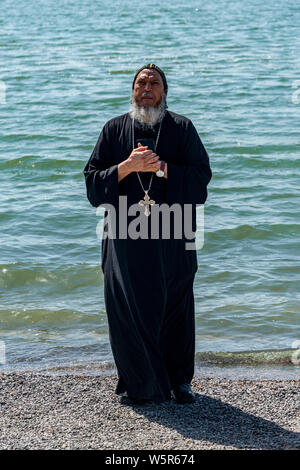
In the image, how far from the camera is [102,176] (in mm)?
4539

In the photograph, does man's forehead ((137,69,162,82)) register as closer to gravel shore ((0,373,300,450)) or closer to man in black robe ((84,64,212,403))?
man in black robe ((84,64,212,403))

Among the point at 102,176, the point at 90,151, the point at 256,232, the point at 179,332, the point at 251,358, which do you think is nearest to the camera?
the point at 102,176

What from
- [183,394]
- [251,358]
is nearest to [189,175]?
[183,394]

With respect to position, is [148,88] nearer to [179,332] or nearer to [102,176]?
[102,176]

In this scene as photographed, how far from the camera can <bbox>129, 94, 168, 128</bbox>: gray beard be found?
15.0 feet

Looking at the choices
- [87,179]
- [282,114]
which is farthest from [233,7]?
[87,179]

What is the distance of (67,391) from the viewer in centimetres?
509

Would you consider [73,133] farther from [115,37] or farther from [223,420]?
[115,37]

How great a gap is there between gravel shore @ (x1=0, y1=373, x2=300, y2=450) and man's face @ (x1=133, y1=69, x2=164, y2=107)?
1782mm

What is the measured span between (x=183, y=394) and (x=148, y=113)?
167 centimetres

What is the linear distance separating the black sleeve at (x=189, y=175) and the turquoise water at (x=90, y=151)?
192 cm
